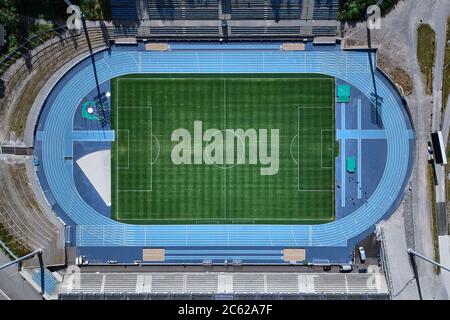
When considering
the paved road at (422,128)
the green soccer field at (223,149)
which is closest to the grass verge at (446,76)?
the paved road at (422,128)

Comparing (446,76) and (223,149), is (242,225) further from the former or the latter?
(446,76)

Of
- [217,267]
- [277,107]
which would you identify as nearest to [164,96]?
[277,107]

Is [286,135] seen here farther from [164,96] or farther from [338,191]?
[164,96]

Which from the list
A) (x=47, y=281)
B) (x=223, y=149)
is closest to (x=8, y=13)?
(x=223, y=149)

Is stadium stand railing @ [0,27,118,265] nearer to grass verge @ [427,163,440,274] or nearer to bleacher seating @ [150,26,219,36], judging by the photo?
bleacher seating @ [150,26,219,36]

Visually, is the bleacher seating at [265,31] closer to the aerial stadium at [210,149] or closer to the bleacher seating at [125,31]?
the aerial stadium at [210,149]

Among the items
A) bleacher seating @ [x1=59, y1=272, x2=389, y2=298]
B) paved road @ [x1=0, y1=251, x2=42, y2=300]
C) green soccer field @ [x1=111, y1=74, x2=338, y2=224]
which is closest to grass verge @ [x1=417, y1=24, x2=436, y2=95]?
green soccer field @ [x1=111, y1=74, x2=338, y2=224]

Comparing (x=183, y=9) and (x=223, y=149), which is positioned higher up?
(x=183, y=9)

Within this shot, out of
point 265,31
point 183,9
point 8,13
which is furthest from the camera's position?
point 265,31
